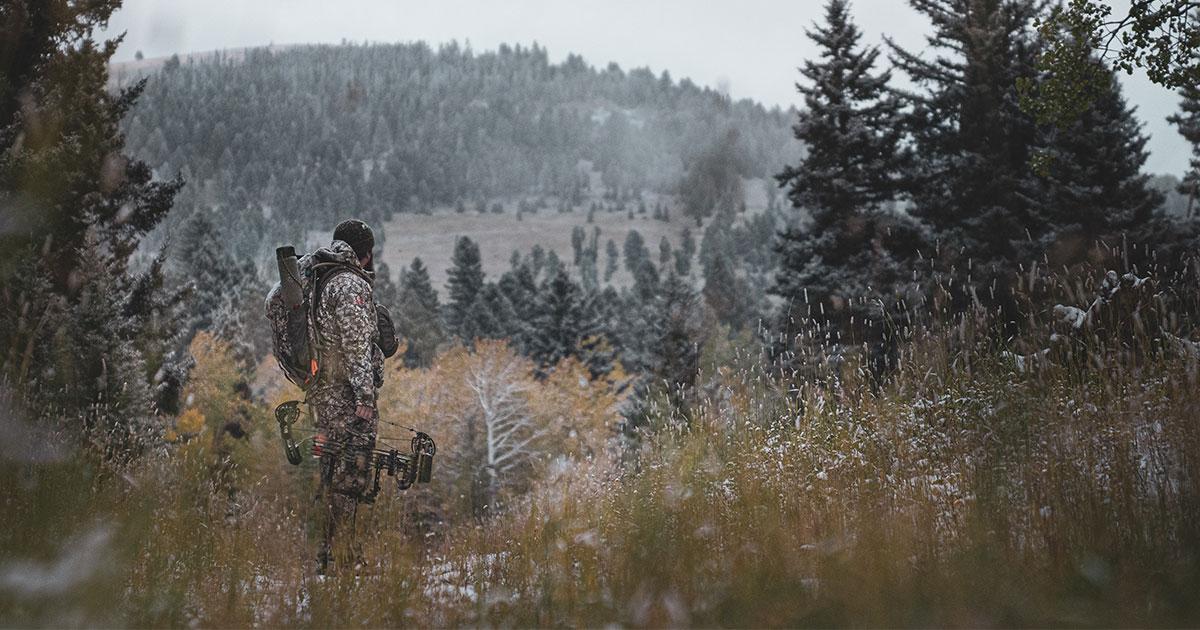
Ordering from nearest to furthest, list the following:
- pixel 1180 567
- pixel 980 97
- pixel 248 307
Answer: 1. pixel 1180 567
2. pixel 980 97
3. pixel 248 307

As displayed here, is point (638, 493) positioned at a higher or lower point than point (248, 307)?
lower

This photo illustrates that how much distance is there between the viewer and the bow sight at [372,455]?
5207 mm

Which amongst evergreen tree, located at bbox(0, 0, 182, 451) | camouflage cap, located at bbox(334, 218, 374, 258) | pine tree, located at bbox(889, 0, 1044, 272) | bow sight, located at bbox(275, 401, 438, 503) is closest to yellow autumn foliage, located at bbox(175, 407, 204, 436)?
evergreen tree, located at bbox(0, 0, 182, 451)

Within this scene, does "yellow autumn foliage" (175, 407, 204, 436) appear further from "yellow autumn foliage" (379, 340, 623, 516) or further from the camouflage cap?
the camouflage cap

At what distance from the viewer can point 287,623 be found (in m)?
3.63

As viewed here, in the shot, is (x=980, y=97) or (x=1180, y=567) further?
(x=980, y=97)

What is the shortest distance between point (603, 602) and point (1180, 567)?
2.11 meters

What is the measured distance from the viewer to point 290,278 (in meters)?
5.39

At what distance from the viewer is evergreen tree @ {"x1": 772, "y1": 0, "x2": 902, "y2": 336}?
83.0 ft

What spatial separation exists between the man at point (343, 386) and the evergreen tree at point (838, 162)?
20.8 meters

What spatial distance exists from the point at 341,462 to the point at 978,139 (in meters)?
23.5

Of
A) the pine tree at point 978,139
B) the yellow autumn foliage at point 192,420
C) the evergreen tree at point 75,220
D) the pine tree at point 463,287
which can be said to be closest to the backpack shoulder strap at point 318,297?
the evergreen tree at point 75,220

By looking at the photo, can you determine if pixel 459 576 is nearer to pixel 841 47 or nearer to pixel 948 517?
pixel 948 517

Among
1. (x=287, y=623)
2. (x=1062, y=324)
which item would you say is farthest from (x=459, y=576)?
(x=1062, y=324)
